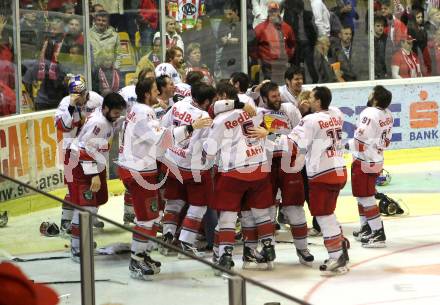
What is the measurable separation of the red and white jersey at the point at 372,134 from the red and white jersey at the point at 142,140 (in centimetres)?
163

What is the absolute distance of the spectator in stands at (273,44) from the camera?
1123 cm

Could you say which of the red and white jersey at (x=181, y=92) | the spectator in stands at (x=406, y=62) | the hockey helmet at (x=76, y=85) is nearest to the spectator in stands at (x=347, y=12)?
the spectator in stands at (x=406, y=62)

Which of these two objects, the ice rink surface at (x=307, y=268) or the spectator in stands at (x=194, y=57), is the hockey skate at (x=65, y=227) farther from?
the spectator in stands at (x=194, y=57)

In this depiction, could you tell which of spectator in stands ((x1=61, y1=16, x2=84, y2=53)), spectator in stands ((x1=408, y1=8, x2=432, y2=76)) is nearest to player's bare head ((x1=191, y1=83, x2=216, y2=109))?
spectator in stands ((x1=61, y1=16, x2=84, y2=53))

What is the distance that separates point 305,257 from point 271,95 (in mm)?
1123

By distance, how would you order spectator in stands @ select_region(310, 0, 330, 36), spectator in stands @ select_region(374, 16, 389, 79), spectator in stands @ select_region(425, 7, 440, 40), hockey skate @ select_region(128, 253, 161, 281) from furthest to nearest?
spectator in stands @ select_region(425, 7, 440, 40), spectator in stands @ select_region(374, 16, 389, 79), spectator in stands @ select_region(310, 0, 330, 36), hockey skate @ select_region(128, 253, 161, 281)

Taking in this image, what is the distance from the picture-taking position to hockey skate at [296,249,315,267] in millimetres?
6973

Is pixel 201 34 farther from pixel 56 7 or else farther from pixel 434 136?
pixel 434 136

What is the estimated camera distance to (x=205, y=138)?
690 cm

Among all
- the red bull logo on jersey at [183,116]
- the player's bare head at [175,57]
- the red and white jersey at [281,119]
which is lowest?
the red and white jersey at [281,119]

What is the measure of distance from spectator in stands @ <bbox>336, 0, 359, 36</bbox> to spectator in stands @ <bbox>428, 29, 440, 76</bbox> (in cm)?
110

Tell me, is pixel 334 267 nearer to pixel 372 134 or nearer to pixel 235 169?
pixel 235 169

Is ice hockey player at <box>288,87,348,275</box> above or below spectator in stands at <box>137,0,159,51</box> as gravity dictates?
below

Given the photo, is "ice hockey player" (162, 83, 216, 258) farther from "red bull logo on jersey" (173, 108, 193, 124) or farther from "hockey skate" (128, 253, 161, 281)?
"hockey skate" (128, 253, 161, 281)
